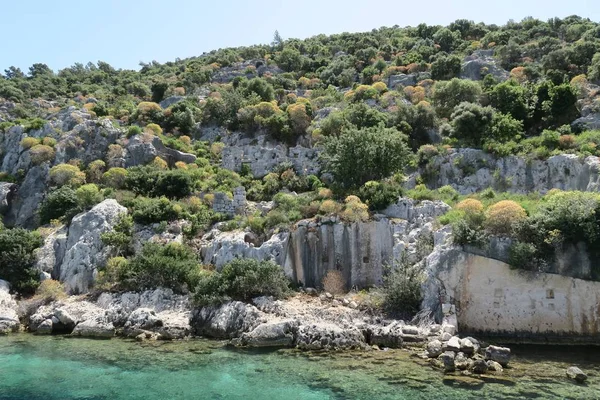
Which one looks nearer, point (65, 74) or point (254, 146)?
point (254, 146)

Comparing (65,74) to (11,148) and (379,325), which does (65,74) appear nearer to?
(11,148)

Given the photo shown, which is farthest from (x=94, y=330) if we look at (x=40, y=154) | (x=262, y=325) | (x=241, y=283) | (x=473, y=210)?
(x=40, y=154)

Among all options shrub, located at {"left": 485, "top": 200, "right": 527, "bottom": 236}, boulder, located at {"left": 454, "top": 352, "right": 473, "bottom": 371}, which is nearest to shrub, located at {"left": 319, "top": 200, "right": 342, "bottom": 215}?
shrub, located at {"left": 485, "top": 200, "right": 527, "bottom": 236}

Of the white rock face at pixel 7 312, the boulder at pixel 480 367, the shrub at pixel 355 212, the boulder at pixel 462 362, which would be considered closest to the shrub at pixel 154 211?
the white rock face at pixel 7 312

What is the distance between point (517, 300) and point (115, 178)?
101 feet

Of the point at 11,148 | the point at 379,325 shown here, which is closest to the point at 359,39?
the point at 11,148

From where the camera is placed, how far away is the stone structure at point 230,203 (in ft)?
113

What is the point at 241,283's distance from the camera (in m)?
25.6

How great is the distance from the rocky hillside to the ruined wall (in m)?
0.63

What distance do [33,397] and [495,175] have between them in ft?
106

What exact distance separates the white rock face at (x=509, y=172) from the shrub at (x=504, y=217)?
10.2m

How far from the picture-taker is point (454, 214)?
25703mm

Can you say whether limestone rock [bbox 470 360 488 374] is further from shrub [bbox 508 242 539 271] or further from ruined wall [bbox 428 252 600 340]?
shrub [bbox 508 242 539 271]

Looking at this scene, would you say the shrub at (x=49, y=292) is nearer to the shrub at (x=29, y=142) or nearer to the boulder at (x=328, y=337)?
the boulder at (x=328, y=337)
